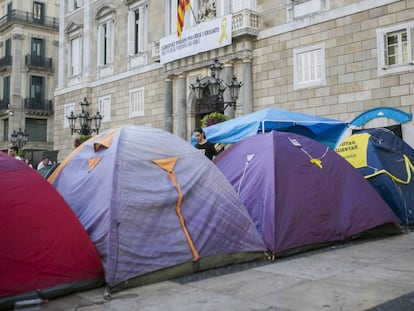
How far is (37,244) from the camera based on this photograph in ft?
15.8

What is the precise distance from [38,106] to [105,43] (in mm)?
16791

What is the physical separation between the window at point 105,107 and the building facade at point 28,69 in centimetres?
1559

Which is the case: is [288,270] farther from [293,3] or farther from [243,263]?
[293,3]

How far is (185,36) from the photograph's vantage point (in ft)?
66.7

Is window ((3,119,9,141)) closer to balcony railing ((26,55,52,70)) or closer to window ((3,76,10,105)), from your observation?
window ((3,76,10,105))

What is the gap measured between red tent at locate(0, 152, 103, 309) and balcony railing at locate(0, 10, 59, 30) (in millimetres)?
38433

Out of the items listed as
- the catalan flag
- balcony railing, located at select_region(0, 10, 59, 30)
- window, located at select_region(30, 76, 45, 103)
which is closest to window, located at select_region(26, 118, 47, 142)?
window, located at select_region(30, 76, 45, 103)

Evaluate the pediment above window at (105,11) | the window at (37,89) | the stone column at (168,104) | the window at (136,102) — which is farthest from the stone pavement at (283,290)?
the window at (37,89)

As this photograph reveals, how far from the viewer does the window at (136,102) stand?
A: 77.6 ft

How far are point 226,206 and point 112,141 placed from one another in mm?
1626

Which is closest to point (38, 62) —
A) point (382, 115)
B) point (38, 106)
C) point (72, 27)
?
point (38, 106)

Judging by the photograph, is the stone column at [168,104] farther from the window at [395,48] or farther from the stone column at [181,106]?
the window at [395,48]

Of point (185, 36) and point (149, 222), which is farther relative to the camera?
point (185, 36)

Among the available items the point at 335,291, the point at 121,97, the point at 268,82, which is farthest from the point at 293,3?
the point at 335,291
